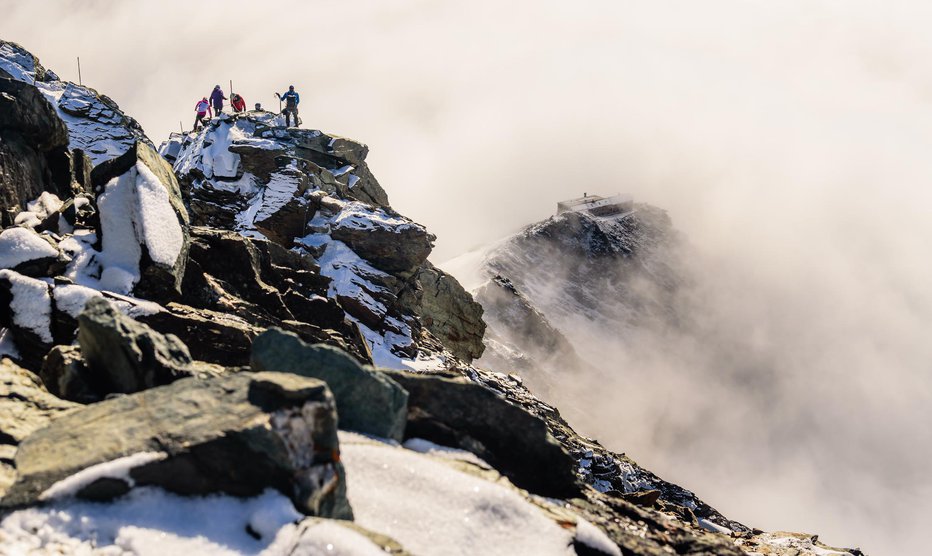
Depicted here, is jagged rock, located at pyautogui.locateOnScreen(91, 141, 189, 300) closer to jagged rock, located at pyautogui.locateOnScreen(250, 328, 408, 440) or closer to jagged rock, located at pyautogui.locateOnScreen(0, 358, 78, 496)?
jagged rock, located at pyautogui.locateOnScreen(0, 358, 78, 496)

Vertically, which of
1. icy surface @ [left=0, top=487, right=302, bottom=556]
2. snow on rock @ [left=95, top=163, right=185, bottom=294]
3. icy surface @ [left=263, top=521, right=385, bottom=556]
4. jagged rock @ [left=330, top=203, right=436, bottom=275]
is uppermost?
jagged rock @ [left=330, top=203, right=436, bottom=275]

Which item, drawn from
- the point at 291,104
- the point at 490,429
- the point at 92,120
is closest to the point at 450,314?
the point at 291,104

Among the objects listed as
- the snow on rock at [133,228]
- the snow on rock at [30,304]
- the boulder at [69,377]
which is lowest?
the boulder at [69,377]

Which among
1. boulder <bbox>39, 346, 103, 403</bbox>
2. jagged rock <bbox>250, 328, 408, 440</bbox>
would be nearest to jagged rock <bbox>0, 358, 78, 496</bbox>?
boulder <bbox>39, 346, 103, 403</bbox>

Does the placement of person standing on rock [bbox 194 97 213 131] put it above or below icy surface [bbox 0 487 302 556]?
above

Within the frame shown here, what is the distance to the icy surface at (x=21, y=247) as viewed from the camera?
59.3 ft

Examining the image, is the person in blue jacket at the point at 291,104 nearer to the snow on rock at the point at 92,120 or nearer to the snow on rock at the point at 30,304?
the snow on rock at the point at 92,120

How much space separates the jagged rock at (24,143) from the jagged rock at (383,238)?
56.4ft

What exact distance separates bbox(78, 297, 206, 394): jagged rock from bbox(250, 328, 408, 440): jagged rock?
1.66 m

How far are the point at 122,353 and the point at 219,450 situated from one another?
156 inches

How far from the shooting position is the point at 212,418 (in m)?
11.2

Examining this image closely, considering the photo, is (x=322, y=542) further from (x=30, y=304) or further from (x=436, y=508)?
(x=30, y=304)

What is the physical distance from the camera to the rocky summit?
33.9 feet

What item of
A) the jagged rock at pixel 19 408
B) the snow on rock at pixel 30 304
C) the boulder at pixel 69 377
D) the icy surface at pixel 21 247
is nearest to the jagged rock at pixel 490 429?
the boulder at pixel 69 377
